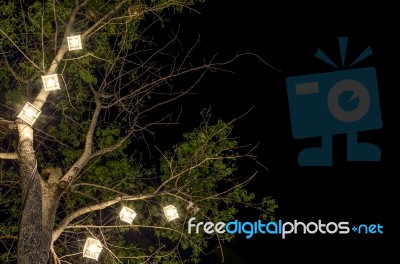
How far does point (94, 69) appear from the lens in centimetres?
730

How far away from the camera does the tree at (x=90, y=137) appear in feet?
17.0

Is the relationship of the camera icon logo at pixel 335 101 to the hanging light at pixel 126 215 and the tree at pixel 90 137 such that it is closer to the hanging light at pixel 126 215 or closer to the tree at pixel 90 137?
the tree at pixel 90 137

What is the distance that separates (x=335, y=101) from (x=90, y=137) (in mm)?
7255

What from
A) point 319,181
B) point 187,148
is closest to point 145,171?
point 187,148

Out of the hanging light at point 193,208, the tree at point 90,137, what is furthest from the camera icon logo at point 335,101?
the hanging light at point 193,208

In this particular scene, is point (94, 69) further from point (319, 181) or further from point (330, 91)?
point (319, 181)

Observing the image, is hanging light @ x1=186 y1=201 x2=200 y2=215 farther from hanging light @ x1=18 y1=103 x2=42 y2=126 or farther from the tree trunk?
hanging light @ x1=18 y1=103 x2=42 y2=126

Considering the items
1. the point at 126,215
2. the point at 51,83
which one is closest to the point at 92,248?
the point at 126,215

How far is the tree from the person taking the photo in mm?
5172

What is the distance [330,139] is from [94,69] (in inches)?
261

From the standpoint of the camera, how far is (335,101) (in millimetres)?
11500

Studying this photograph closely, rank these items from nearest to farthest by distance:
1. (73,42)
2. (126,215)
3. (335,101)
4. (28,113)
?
(28,113)
(73,42)
(126,215)
(335,101)

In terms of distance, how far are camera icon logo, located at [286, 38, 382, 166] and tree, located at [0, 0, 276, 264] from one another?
445 centimetres

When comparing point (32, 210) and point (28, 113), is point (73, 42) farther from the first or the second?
point (32, 210)
